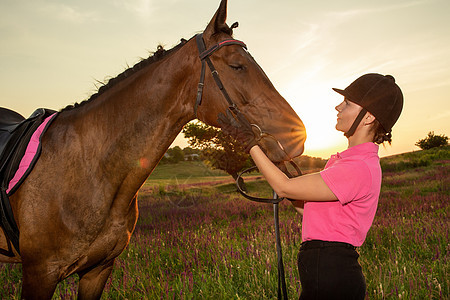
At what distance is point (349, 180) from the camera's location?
67.1 inches

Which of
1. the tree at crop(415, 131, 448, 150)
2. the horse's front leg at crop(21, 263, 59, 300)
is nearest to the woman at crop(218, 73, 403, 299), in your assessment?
the horse's front leg at crop(21, 263, 59, 300)

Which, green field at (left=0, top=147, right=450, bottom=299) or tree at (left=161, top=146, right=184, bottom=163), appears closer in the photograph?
green field at (left=0, top=147, right=450, bottom=299)

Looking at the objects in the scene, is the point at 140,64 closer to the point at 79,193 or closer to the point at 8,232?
the point at 79,193

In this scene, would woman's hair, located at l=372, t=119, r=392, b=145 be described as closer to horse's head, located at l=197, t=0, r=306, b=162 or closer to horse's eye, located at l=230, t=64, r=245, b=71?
horse's head, located at l=197, t=0, r=306, b=162

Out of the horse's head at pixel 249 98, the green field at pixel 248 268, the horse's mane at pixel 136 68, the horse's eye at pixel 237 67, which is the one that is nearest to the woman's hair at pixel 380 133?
the horse's head at pixel 249 98

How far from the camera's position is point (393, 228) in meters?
5.41

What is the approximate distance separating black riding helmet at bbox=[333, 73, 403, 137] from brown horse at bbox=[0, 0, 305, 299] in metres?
0.65

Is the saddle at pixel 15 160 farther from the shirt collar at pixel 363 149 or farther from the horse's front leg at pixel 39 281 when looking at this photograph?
the shirt collar at pixel 363 149

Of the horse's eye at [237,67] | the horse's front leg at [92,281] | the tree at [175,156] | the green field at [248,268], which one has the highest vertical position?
the tree at [175,156]

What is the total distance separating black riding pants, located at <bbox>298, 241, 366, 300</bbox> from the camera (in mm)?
1745

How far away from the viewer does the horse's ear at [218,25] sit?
2125 millimetres

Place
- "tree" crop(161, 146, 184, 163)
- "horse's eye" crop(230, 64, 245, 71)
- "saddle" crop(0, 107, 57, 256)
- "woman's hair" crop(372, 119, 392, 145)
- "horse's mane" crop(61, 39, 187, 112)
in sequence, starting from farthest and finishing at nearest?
"tree" crop(161, 146, 184, 163) < "horse's mane" crop(61, 39, 187, 112) < "saddle" crop(0, 107, 57, 256) < "horse's eye" crop(230, 64, 245, 71) < "woman's hair" crop(372, 119, 392, 145)

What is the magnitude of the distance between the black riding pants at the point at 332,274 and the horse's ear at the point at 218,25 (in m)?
1.77

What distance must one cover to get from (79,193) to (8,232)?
718 millimetres
